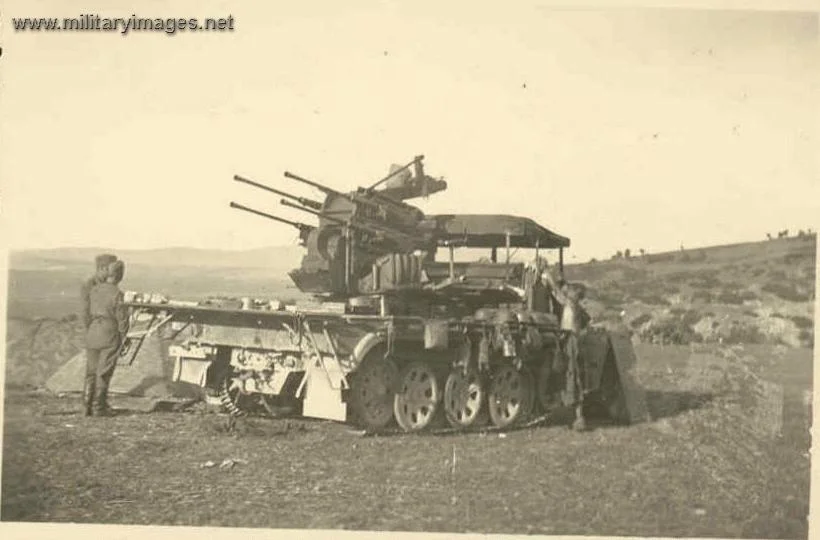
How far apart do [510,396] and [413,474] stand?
1691mm

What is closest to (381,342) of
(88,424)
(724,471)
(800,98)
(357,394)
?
(357,394)

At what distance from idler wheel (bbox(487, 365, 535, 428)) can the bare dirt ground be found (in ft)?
1.51

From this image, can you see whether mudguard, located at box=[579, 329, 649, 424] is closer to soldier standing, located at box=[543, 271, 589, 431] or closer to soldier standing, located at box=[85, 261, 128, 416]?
soldier standing, located at box=[543, 271, 589, 431]

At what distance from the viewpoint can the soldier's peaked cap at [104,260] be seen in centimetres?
948

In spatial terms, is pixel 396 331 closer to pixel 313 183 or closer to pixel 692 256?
pixel 313 183

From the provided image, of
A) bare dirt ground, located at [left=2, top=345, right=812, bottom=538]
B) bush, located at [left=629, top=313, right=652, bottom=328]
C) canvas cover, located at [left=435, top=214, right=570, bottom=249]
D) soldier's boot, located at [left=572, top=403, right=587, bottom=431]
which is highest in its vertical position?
canvas cover, located at [left=435, top=214, right=570, bottom=249]

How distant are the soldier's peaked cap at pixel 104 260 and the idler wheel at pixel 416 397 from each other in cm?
260

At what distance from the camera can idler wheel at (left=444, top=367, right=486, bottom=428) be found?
386 inches

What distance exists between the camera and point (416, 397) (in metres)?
9.68

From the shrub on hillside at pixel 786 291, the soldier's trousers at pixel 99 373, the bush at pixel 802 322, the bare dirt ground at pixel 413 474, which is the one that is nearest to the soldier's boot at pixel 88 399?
the soldier's trousers at pixel 99 373

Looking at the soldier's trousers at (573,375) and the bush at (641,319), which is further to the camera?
the bush at (641,319)

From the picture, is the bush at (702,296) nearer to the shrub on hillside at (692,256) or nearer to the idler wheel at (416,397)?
the shrub on hillside at (692,256)

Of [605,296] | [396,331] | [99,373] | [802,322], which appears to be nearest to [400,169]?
[396,331]

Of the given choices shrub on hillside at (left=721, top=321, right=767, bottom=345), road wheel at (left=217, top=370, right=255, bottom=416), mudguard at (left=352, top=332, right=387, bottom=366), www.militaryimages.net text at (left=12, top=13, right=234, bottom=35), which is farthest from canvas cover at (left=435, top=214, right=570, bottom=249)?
www.militaryimages.net text at (left=12, top=13, right=234, bottom=35)
